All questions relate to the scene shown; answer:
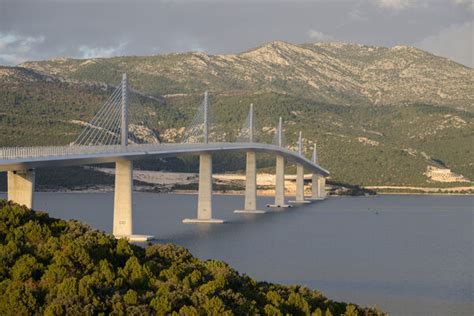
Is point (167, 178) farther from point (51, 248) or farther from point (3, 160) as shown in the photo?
point (51, 248)

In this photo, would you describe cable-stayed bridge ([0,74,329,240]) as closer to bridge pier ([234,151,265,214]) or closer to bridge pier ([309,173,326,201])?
bridge pier ([234,151,265,214])

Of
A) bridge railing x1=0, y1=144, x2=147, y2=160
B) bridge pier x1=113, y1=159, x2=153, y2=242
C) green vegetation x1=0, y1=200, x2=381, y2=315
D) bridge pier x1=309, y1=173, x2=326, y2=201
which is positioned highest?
bridge pier x1=309, y1=173, x2=326, y2=201

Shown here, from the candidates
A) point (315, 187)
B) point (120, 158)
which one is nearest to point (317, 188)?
point (315, 187)

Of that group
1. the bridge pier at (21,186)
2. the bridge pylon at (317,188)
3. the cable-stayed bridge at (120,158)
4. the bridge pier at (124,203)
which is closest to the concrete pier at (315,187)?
the bridge pylon at (317,188)

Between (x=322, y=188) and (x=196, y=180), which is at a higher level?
(x=196, y=180)

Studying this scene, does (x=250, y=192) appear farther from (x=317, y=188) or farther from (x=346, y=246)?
(x=317, y=188)

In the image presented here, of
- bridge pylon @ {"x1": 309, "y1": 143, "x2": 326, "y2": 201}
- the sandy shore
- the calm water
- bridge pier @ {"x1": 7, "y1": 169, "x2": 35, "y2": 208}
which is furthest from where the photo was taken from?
the sandy shore

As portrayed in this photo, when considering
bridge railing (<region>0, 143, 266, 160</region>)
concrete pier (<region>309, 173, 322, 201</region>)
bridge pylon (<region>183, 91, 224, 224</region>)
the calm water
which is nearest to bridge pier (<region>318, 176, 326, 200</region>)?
concrete pier (<region>309, 173, 322, 201</region>)
